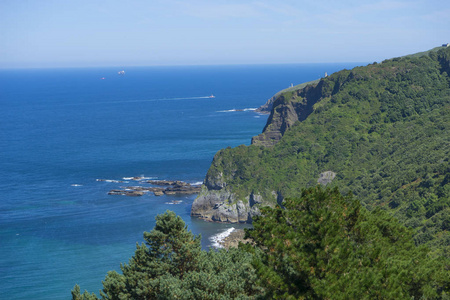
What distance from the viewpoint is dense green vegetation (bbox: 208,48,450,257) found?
229ft

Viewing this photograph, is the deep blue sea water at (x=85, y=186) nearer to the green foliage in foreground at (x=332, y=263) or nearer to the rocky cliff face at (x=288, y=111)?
the rocky cliff face at (x=288, y=111)

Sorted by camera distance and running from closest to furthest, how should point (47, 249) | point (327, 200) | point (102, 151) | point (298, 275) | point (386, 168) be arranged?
1. point (298, 275)
2. point (327, 200)
3. point (47, 249)
4. point (386, 168)
5. point (102, 151)

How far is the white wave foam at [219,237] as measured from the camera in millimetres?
72144

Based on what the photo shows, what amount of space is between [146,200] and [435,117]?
51075mm

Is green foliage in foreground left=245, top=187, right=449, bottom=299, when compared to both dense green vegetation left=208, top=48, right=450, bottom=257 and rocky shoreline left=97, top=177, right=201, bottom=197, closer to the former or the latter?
dense green vegetation left=208, top=48, right=450, bottom=257

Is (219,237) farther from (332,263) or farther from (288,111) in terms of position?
(332,263)

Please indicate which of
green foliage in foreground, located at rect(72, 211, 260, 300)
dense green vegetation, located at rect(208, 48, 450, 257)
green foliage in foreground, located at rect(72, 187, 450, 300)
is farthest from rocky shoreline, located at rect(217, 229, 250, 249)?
green foliage in foreground, located at rect(72, 211, 260, 300)

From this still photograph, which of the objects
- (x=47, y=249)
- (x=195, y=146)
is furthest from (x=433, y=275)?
(x=195, y=146)

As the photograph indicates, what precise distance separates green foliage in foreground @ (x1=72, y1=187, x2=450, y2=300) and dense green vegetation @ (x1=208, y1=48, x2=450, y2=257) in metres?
33.6

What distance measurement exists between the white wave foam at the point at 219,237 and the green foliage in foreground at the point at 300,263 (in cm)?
4267

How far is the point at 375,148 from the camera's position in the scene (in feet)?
299

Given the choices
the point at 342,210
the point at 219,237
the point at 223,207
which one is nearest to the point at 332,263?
the point at 342,210

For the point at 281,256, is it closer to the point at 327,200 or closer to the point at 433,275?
the point at 327,200

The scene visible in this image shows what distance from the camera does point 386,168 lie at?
82625mm
